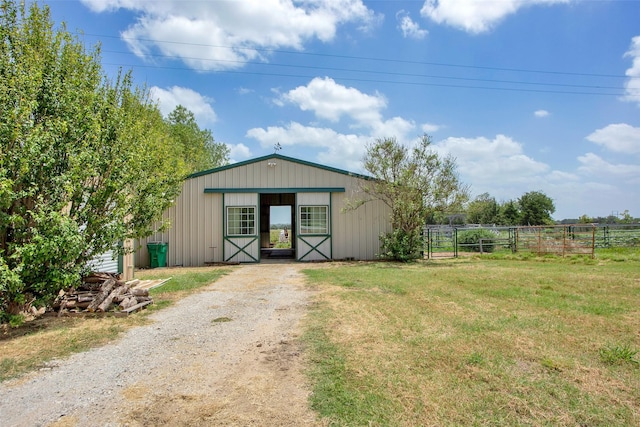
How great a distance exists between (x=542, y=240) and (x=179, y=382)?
1614 centimetres

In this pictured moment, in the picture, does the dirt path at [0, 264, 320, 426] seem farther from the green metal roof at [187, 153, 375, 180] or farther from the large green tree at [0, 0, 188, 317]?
the green metal roof at [187, 153, 375, 180]

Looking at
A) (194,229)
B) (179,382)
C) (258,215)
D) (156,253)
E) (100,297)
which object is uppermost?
(258,215)

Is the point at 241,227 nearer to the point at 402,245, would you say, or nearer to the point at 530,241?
the point at 402,245

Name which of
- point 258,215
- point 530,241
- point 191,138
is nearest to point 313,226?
point 258,215

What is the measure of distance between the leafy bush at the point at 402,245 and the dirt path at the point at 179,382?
891cm

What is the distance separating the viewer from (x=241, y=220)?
46.6 ft

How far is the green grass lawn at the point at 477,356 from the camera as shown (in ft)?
8.91

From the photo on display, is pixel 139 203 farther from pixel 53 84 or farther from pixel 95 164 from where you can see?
pixel 53 84

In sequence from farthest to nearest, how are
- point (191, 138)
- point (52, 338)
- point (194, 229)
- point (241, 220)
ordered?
1. point (191, 138)
2. point (241, 220)
3. point (194, 229)
4. point (52, 338)

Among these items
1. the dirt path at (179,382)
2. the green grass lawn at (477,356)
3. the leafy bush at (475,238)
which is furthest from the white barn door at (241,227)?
the leafy bush at (475,238)

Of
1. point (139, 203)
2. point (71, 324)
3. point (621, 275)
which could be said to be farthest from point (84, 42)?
point (621, 275)

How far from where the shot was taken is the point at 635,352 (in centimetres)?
371

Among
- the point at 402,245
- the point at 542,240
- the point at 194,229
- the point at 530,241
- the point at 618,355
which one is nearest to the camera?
the point at 618,355

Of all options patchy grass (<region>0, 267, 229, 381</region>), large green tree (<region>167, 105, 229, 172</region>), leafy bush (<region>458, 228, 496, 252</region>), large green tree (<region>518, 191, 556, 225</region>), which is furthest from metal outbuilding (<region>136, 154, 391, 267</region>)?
large green tree (<region>518, 191, 556, 225</region>)
